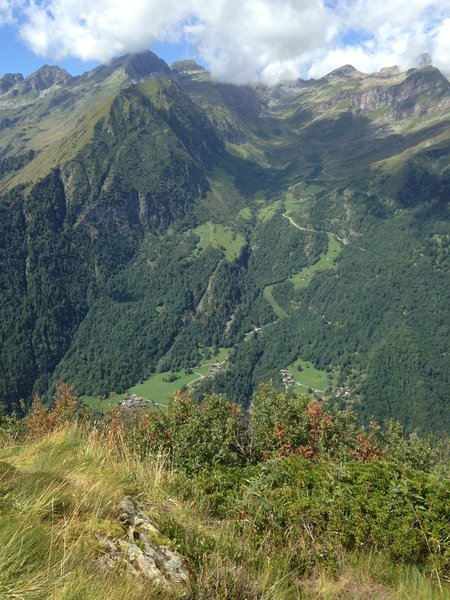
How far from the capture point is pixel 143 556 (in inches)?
222

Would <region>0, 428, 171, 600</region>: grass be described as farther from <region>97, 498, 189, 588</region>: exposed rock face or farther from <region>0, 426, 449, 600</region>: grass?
<region>97, 498, 189, 588</region>: exposed rock face

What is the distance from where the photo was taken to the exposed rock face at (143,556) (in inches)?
208

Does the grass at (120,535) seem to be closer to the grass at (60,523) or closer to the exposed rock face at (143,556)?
the grass at (60,523)

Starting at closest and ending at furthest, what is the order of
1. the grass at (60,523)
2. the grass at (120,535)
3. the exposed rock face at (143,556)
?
the grass at (60,523) < the grass at (120,535) < the exposed rock face at (143,556)

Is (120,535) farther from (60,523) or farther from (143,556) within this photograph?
(60,523)

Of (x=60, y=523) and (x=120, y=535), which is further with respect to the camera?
(x=120, y=535)

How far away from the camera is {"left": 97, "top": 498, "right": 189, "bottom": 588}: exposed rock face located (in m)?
5.29

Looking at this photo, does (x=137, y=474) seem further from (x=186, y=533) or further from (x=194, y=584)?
(x=194, y=584)

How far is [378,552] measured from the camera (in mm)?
7418

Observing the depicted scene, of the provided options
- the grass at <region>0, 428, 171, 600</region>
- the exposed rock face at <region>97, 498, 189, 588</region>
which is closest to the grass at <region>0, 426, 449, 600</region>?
the grass at <region>0, 428, 171, 600</region>

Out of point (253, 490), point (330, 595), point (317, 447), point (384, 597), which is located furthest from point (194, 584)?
point (317, 447)

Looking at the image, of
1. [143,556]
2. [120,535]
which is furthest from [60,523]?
[143,556]

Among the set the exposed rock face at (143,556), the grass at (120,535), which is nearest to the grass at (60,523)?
the grass at (120,535)

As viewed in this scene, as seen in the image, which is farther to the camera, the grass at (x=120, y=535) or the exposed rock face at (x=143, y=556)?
the exposed rock face at (x=143, y=556)
